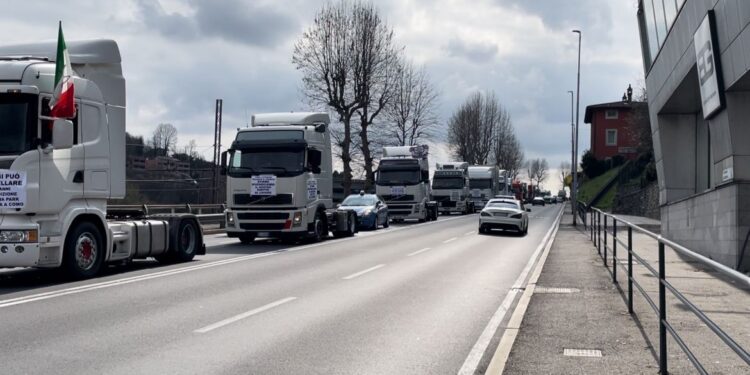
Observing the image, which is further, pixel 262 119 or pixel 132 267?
pixel 262 119

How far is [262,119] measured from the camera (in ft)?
73.6

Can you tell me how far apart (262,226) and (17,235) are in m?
10.3

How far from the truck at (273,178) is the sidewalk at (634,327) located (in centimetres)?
1093

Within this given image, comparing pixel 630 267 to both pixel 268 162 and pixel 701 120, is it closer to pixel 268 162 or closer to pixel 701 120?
pixel 268 162

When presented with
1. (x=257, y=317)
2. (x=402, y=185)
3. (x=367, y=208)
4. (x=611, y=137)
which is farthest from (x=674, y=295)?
(x=611, y=137)

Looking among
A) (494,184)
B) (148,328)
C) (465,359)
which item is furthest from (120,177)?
(494,184)

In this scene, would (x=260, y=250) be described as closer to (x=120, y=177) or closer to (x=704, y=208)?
(x=120, y=177)

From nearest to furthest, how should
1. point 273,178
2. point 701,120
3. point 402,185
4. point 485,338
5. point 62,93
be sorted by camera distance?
point 485,338 < point 62,93 < point 273,178 < point 701,120 < point 402,185

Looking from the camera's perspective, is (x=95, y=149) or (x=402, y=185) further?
(x=402, y=185)

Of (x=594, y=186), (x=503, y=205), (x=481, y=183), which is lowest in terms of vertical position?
(x=503, y=205)

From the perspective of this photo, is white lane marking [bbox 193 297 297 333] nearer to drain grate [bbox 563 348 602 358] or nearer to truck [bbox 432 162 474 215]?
drain grate [bbox 563 348 602 358]

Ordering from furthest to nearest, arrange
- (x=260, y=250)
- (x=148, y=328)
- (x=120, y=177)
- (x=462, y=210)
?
(x=462, y=210), (x=260, y=250), (x=120, y=177), (x=148, y=328)

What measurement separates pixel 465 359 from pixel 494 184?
5039 centimetres

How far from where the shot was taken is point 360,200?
105 ft
